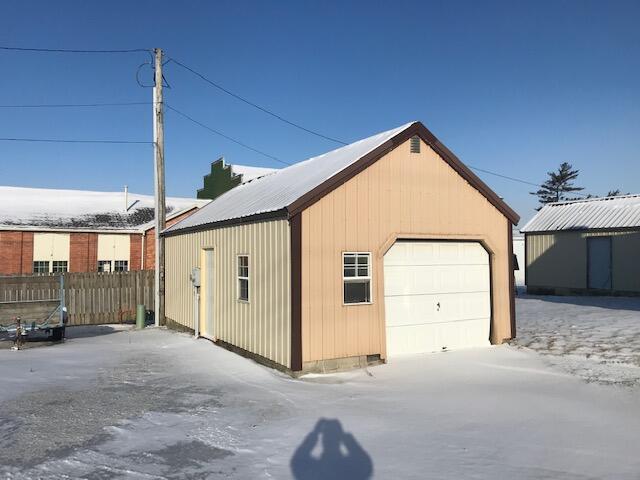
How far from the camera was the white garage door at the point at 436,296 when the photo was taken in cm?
1102

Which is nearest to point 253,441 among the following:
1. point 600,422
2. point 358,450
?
point 358,450

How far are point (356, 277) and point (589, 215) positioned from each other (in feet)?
67.8

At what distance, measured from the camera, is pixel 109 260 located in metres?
28.5

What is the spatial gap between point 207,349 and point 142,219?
→ 20.2 metres

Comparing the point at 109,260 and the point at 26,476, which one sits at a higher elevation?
the point at 109,260

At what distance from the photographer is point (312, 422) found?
671 cm

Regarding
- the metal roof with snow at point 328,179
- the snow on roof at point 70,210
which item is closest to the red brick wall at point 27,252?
the snow on roof at point 70,210

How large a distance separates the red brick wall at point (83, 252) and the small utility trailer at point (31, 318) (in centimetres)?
1516

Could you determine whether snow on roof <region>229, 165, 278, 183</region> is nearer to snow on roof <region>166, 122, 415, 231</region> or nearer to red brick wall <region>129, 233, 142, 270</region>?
red brick wall <region>129, 233, 142, 270</region>

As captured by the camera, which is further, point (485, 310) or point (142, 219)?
point (142, 219)

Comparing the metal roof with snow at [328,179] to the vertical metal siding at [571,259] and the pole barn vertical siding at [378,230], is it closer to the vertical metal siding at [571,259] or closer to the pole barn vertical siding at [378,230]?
the pole barn vertical siding at [378,230]

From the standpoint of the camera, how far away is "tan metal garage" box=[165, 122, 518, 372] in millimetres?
9656

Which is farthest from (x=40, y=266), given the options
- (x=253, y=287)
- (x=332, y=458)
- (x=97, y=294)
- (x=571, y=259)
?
(x=571, y=259)

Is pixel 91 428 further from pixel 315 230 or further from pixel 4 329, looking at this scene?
pixel 4 329
